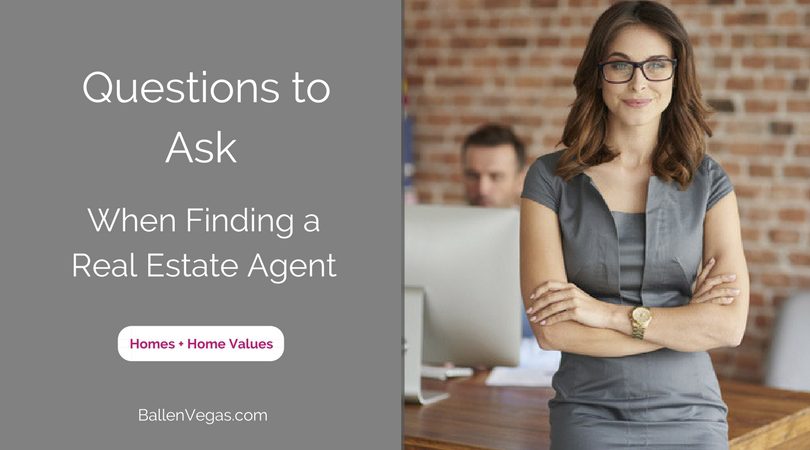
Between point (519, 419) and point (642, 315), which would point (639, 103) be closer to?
point (642, 315)

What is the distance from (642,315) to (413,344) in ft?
2.54

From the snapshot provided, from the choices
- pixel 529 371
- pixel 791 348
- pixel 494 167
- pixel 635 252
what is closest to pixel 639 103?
pixel 635 252

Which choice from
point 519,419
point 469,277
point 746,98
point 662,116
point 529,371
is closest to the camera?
point 662,116

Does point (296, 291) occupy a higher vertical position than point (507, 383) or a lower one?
higher

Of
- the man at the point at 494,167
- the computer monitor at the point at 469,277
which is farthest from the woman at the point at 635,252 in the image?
the man at the point at 494,167

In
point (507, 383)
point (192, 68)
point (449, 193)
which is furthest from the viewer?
point (449, 193)

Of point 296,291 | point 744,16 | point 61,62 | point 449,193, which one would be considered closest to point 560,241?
point 296,291

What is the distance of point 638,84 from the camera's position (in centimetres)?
233

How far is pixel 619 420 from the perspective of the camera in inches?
91.6

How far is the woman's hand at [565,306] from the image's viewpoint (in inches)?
91.6

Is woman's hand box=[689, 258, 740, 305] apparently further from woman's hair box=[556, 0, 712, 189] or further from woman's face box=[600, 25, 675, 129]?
woman's face box=[600, 25, 675, 129]

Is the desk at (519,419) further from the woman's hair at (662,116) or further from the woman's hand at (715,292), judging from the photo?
the woman's hair at (662,116)

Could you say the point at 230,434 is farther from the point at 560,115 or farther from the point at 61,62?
the point at 560,115

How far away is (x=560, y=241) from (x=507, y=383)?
819mm
